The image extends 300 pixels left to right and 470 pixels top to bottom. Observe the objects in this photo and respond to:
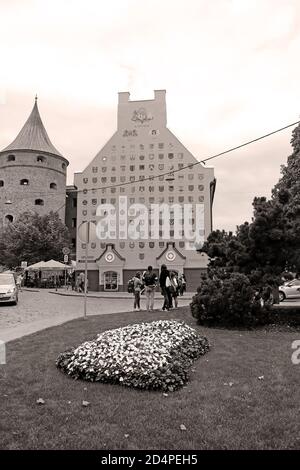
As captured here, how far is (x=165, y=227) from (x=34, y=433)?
165 ft

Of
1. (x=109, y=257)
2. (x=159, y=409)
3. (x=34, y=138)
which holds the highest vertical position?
(x=34, y=138)

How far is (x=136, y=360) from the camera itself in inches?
263

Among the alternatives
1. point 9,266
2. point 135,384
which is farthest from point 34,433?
point 9,266

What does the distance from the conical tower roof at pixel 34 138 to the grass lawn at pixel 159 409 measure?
265 ft

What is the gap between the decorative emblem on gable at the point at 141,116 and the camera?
56.9 metres

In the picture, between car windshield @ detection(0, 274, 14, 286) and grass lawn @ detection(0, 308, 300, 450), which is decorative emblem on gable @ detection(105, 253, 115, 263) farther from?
grass lawn @ detection(0, 308, 300, 450)

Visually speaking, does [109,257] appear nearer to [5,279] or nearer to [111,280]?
[111,280]

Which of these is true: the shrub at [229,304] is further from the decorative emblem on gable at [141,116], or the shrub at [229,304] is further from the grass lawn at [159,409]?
the decorative emblem on gable at [141,116]

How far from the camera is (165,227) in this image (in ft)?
179

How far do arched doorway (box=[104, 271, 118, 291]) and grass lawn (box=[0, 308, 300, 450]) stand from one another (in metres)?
44.4

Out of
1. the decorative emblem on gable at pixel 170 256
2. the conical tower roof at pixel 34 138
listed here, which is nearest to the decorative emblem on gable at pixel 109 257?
the decorative emblem on gable at pixel 170 256

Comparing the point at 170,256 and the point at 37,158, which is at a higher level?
the point at 37,158

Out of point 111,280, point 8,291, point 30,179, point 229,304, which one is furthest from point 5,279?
point 30,179

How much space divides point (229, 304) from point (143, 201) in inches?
1675
